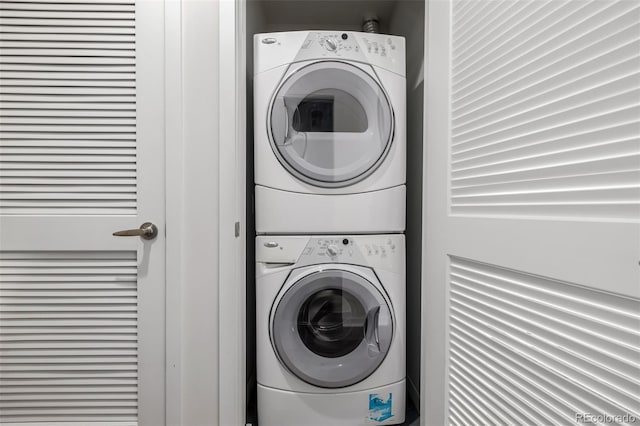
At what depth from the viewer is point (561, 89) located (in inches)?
23.6

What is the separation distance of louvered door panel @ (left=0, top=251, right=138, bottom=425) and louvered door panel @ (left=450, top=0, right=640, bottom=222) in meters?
1.16

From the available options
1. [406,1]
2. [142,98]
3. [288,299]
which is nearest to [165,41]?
[142,98]

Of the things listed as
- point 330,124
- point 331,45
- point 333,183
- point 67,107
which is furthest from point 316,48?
point 67,107

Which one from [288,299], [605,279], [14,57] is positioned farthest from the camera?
[288,299]

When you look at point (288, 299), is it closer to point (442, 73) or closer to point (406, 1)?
point (442, 73)

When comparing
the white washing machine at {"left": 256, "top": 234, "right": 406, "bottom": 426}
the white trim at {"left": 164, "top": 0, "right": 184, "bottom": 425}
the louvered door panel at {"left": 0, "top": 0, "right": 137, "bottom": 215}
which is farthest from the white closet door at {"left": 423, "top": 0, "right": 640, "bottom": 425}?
the louvered door panel at {"left": 0, "top": 0, "right": 137, "bottom": 215}

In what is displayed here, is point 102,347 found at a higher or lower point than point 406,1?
lower

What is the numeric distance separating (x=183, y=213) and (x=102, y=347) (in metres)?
0.55

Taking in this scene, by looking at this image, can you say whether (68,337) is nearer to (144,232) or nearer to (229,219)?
(144,232)

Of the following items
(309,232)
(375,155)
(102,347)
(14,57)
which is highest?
(14,57)

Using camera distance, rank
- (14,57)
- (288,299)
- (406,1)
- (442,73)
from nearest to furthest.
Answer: (442,73) < (14,57) < (288,299) < (406,1)

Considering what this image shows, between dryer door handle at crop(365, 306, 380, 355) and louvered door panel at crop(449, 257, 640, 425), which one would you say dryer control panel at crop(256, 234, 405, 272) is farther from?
louvered door panel at crop(449, 257, 640, 425)

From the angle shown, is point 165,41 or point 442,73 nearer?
point 442,73

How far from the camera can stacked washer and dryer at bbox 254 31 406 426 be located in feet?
4.21
